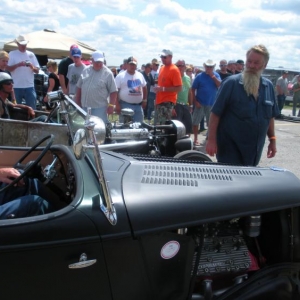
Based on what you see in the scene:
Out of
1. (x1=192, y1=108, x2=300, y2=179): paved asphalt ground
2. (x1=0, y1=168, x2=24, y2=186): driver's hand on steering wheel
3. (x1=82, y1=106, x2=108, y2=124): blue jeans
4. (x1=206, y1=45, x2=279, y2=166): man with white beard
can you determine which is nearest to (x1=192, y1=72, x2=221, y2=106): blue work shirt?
(x1=192, y1=108, x2=300, y2=179): paved asphalt ground

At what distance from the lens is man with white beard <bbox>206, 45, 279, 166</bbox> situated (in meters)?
3.60

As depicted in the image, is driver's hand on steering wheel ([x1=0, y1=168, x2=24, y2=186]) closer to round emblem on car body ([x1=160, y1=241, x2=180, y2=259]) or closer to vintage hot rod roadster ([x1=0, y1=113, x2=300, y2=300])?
vintage hot rod roadster ([x1=0, y1=113, x2=300, y2=300])

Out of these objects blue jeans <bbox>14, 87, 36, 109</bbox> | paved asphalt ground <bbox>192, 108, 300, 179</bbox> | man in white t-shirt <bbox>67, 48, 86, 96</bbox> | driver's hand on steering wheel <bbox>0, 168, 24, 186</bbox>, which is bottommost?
paved asphalt ground <bbox>192, 108, 300, 179</bbox>

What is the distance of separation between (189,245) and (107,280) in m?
0.42

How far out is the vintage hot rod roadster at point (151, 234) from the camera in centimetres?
169

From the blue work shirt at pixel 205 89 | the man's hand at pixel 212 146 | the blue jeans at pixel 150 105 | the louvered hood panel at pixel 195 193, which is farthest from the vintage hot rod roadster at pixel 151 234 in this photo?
the blue jeans at pixel 150 105

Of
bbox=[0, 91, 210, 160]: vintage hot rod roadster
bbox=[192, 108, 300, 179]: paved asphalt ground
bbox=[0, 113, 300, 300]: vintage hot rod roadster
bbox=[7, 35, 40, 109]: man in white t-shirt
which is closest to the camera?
bbox=[0, 113, 300, 300]: vintage hot rod roadster

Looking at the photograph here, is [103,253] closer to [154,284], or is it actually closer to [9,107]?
[154,284]

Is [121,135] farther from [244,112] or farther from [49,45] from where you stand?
[49,45]

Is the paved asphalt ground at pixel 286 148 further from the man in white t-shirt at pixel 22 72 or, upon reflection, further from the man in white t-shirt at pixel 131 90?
the man in white t-shirt at pixel 22 72

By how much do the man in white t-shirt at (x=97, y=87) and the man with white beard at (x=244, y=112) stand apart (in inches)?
117

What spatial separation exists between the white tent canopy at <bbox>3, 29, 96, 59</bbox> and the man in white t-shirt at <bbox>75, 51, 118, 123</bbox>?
28.9 ft

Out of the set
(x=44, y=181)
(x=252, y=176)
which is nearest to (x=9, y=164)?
(x=44, y=181)

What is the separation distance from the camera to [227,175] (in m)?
2.30
